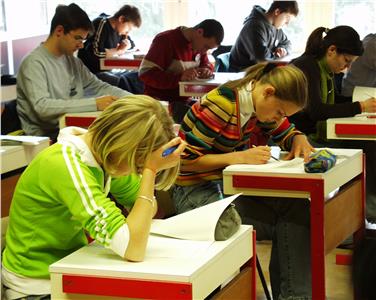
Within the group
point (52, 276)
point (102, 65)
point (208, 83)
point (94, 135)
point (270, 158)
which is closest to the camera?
point (52, 276)

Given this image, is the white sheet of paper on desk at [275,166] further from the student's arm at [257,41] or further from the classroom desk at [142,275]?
the student's arm at [257,41]

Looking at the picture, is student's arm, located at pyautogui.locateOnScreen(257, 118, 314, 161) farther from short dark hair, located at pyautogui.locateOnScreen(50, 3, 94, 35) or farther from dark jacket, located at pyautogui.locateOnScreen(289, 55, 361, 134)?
short dark hair, located at pyautogui.locateOnScreen(50, 3, 94, 35)

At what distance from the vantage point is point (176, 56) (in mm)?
5125

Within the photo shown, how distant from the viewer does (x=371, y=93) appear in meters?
4.08

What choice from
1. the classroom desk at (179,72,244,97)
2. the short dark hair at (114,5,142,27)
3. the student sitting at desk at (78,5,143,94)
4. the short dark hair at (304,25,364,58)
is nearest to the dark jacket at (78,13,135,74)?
the student sitting at desk at (78,5,143,94)

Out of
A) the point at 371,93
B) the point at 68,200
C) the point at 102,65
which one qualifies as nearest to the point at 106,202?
the point at 68,200

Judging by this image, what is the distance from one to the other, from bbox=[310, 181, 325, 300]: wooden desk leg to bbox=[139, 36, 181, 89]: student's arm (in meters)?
2.45

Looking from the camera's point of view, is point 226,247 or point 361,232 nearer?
point 226,247

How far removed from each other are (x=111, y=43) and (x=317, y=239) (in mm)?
4233

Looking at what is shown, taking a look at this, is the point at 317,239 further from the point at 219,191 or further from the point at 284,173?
the point at 219,191

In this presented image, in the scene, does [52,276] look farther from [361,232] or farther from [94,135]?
[361,232]

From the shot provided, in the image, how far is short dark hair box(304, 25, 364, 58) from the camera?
154 inches

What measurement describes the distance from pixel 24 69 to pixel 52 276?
224 centimetres

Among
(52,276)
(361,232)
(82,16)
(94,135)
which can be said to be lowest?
(361,232)
